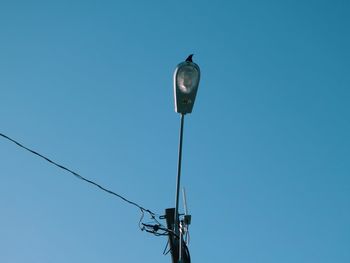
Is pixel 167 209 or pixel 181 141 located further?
pixel 167 209

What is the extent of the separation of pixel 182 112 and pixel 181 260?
80.8 inches

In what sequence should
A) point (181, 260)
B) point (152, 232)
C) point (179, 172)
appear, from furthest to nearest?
point (152, 232)
point (179, 172)
point (181, 260)

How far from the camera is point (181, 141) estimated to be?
17.5 feet

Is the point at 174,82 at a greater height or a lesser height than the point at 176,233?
greater

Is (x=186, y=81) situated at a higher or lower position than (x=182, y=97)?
higher

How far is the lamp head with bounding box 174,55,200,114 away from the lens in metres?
5.12

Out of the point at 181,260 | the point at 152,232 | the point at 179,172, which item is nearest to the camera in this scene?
the point at 181,260

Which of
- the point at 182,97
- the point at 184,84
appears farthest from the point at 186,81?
the point at 182,97

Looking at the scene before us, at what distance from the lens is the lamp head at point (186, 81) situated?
16.8ft

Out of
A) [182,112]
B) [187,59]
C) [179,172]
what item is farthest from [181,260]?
[187,59]

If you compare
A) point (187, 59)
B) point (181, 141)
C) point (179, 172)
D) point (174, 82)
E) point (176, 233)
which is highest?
point (187, 59)

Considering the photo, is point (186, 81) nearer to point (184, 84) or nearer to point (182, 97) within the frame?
point (184, 84)

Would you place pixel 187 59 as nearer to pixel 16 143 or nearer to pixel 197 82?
pixel 197 82

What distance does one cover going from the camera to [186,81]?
513cm
